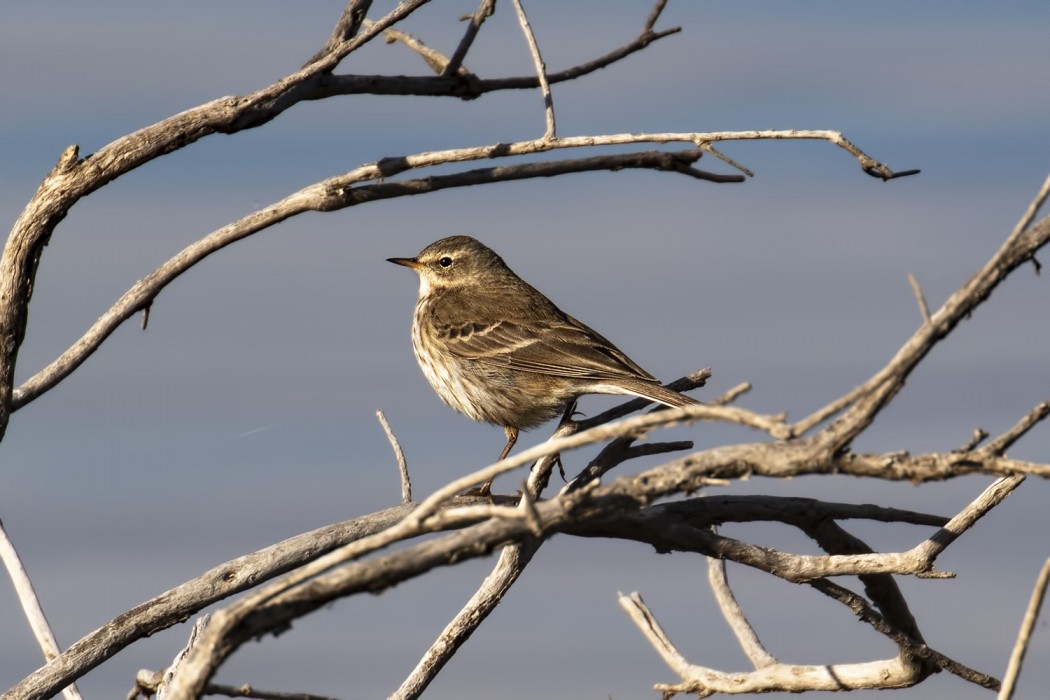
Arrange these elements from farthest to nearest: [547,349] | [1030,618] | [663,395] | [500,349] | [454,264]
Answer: [454,264]
[500,349]
[547,349]
[663,395]
[1030,618]

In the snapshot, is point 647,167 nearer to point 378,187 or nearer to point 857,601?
point 378,187

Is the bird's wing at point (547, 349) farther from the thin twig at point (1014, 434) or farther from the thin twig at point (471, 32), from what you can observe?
the thin twig at point (1014, 434)

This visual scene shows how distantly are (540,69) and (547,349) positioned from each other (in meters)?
4.36

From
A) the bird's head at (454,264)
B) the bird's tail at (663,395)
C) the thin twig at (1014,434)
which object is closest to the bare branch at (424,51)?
the bird's tail at (663,395)

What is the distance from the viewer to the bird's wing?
9.27 metres

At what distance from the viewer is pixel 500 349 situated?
32.9ft

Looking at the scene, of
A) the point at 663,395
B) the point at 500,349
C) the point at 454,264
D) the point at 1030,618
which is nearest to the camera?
the point at 1030,618

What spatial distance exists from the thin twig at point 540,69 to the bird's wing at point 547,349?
11.3 feet

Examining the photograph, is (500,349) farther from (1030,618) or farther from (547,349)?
(1030,618)

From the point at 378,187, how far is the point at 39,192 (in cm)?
132

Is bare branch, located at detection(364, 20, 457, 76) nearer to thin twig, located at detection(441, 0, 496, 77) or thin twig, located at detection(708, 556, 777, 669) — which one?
thin twig, located at detection(441, 0, 496, 77)

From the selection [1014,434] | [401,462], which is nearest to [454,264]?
[401,462]

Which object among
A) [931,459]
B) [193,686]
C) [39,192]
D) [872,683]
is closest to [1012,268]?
[931,459]

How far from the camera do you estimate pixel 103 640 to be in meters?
5.57
